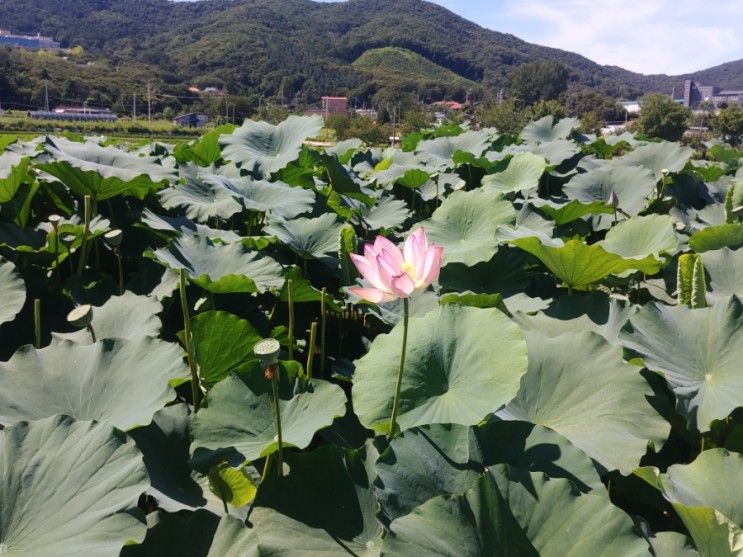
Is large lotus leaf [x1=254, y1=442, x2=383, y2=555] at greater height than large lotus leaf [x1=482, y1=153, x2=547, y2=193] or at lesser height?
lesser

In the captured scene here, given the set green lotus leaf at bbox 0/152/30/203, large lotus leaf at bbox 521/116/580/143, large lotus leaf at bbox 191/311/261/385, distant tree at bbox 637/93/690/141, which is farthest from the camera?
distant tree at bbox 637/93/690/141

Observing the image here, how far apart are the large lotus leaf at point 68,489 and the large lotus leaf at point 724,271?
1330 mm

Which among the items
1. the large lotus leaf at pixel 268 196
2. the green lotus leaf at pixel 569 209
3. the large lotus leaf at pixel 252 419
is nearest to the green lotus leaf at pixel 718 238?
the green lotus leaf at pixel 569 209

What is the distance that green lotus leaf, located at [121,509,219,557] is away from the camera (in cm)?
77

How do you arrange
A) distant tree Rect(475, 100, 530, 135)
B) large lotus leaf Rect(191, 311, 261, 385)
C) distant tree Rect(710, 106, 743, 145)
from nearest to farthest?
large lotus leaf Rect(191, 311, 261, 385) → distant tree Rect(710, 106, 743, 145) → distant tree Rect(475, 100, 530, 135)

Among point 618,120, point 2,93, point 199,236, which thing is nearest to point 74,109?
point 2,93

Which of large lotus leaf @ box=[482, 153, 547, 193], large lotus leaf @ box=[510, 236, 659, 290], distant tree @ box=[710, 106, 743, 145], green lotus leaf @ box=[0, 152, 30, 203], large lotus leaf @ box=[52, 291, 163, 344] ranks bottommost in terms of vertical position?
large lotus leaf @ box=[52, 291, 163, 344]

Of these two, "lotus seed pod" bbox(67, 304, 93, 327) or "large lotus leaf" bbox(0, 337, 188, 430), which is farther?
"lotus seed pod" bbox(67, 304, 93, 327)

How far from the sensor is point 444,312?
113cm

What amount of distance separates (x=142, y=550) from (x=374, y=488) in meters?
0.29

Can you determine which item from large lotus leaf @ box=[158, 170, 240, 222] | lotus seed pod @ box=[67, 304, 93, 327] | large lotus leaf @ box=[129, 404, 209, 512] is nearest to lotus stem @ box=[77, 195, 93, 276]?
large lotus leaf @ box=[158, 170, 240, 222]

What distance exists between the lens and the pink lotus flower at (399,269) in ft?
2.83

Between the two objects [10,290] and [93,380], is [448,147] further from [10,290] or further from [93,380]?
[93,380]

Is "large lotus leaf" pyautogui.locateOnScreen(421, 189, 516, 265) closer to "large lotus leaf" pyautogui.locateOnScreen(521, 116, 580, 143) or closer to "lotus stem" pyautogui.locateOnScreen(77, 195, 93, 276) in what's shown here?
"lotus stem" pyautogui.locateOnScreen(77, 195, 93, 276)
